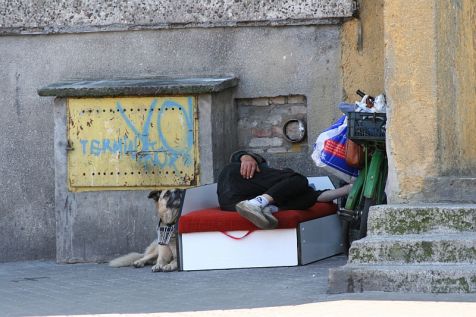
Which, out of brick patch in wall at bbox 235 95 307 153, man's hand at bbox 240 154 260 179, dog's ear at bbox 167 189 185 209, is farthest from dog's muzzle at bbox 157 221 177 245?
brick patch in wall at bbox 235 95 307 153

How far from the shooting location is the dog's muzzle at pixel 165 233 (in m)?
9.47

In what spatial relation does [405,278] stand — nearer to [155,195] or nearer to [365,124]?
[365,124]

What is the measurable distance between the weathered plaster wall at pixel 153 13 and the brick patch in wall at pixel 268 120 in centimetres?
68

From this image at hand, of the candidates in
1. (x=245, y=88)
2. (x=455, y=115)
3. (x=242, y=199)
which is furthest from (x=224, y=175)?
(x=455, y=115)

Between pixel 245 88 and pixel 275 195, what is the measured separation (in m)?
1.43

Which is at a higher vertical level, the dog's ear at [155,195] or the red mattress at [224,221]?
the dog's ear at [155,195]

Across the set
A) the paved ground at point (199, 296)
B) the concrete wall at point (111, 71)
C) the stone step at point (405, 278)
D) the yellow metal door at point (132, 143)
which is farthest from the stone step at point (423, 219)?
the concrete wall at point (111, 71)

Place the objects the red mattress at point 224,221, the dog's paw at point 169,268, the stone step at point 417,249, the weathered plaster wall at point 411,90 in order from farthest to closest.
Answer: the dog's paw at point 169,268 < the red mattress at point 224,221 < the weathered plaster wall at point 411,90 < the stone step at point 417,249

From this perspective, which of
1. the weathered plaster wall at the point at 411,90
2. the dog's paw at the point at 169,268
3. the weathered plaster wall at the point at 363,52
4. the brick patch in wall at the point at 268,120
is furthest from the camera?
the brick patch in wall at the point at 268,120

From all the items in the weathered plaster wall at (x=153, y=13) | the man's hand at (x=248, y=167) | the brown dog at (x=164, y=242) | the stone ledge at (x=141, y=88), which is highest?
the weathered plaster wall at (x=153, y=13)

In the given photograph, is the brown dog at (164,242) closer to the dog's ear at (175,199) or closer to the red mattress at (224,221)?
the dog's ear at (175,199)

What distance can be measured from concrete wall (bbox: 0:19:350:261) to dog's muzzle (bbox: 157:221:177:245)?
54 cm

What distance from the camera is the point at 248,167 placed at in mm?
9430

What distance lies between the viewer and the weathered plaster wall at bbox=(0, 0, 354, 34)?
33.4ft
